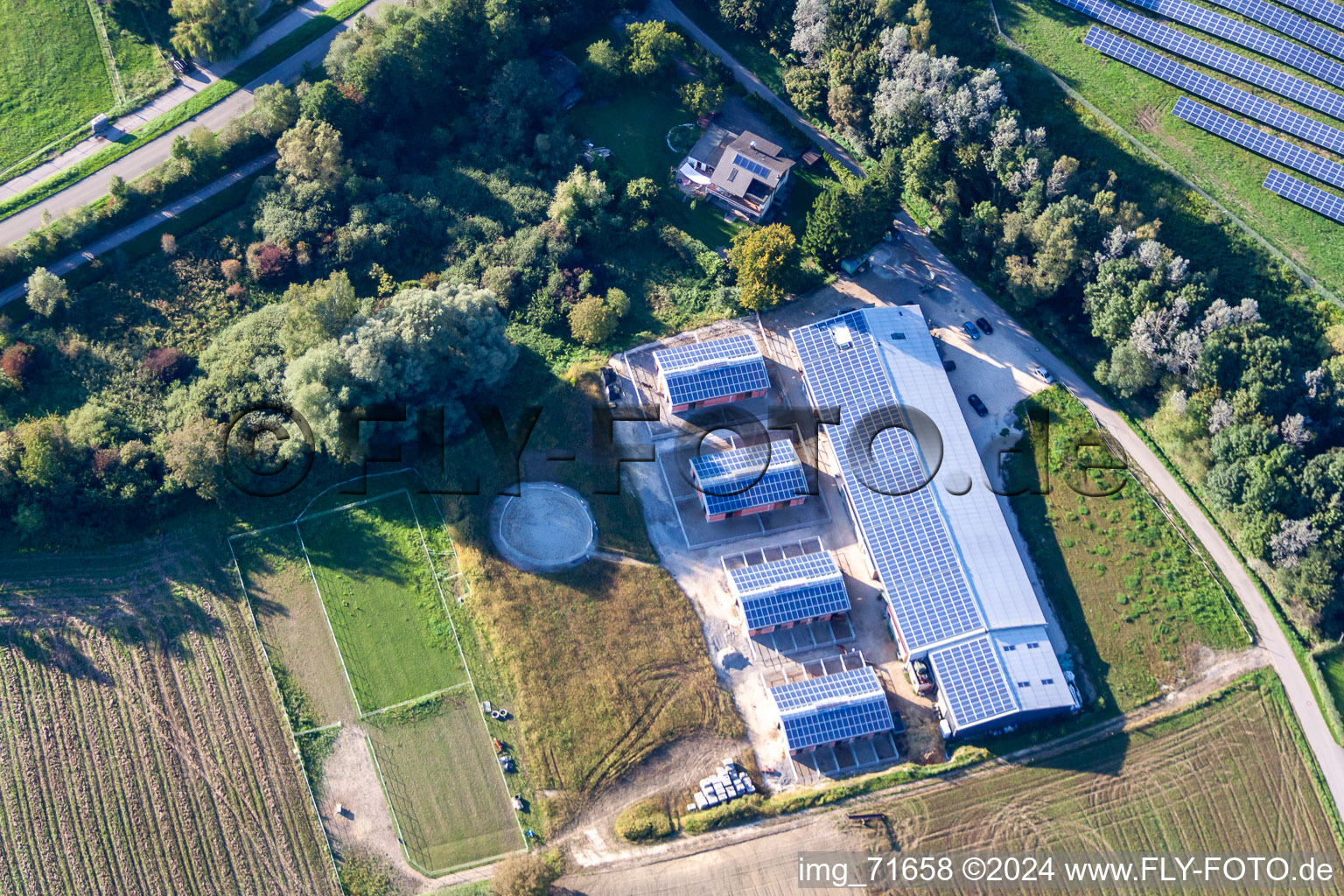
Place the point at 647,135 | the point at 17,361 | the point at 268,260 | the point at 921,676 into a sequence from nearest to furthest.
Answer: the point at 921,676
the point at 17,361
the point at 268,260
the point at 647,135

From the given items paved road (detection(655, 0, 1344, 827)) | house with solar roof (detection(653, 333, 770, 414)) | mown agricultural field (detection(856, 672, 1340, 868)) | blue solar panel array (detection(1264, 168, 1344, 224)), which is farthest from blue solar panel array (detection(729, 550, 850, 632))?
blue solar panel array (detection(1264, 168, 1344, 224))

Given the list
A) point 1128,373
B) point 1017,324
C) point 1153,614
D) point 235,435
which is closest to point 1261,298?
point 1128,373

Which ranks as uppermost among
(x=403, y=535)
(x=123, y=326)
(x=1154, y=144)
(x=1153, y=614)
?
(x=123, y=326)

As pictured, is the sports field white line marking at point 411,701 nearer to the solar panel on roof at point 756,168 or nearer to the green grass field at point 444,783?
the green grass field at point 444,783

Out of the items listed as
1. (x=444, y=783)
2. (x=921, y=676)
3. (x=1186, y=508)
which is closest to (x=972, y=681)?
(x=921, y=676)

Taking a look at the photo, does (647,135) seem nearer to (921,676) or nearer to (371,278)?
(371,278)

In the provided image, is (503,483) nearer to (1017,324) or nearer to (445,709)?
(445,709)
